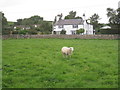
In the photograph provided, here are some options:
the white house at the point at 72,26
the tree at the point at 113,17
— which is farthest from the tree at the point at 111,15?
the white house at the point at 72,26

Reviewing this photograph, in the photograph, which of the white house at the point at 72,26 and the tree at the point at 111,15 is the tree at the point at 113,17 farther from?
the white house at the point at 72,26

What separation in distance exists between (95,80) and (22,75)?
3.64 metres

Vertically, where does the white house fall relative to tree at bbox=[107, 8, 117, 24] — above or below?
below

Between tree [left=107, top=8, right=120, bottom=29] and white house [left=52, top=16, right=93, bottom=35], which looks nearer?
tree [left=107, top=8, right=120, bottom=29]

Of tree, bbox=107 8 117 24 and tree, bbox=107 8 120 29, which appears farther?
tree, bbox=107 8 117 24

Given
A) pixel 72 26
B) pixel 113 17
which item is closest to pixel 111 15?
pixel 113 17

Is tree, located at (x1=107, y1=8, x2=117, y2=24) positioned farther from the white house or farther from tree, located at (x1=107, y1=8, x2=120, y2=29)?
the white house

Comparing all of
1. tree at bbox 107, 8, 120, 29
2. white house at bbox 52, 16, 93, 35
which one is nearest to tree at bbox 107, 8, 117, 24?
tree at bbox 107, 8, 120, 29

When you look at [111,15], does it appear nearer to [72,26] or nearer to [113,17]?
[113,17]

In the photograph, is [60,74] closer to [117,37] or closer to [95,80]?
[95,80]

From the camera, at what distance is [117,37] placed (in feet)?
145

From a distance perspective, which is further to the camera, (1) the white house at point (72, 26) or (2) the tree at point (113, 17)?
(1) the white house at point (72, 26)

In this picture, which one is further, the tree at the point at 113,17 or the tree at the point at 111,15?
the tree at the point at 111,15

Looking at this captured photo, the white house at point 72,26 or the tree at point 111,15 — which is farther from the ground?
the tree at point 111,15
